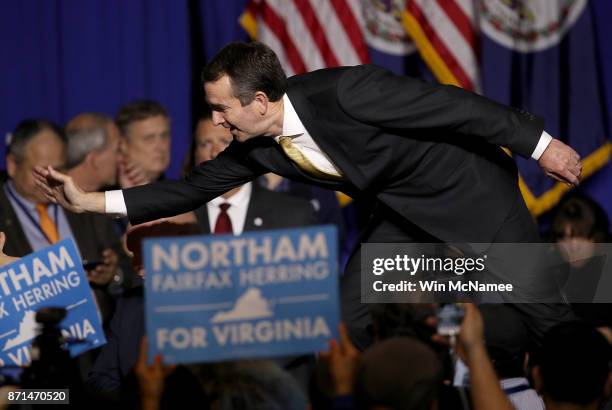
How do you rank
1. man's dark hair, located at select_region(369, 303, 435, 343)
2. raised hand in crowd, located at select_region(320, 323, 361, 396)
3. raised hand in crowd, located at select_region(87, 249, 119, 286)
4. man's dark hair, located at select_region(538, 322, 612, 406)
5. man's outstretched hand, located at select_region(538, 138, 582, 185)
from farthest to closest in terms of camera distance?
raised hand in crowd, located at select_region(87, 249, 119, 286) → man's outstretched hand, located at select_region(538, 138, 582, 185) → man's dark hair, located at select_region(369, 303, 435, 343) → raised hand in crowd, located at select_region(320, 323, 361, 396) → man's dark hair, located at select_region(538, 322, 612, 406)

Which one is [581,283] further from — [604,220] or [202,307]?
[202,307]

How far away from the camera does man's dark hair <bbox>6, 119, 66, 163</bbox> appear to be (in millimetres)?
4293

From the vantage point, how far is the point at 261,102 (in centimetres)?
289

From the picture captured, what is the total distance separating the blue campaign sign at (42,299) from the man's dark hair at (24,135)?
161cm

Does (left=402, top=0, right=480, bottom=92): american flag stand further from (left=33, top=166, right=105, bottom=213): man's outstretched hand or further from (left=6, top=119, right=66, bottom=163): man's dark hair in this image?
(left=33, top=166, right=105, bottom=213): man's outstretched hand

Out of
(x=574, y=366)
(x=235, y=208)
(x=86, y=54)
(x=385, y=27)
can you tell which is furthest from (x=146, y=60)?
(x=574, y=366)

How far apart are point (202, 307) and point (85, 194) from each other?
3.12 ft

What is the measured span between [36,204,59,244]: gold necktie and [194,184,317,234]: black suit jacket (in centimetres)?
56

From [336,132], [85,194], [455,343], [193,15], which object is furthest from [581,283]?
[193,15]

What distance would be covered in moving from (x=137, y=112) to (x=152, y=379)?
2.79 metres

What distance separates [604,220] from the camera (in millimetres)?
4246

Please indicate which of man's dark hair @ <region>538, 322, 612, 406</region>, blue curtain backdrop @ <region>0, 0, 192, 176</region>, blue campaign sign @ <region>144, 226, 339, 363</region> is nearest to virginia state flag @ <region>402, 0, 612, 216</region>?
blue curtain backdrop @ <region>0, 0, 192, 176</region>

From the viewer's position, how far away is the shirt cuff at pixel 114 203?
10.2 ft

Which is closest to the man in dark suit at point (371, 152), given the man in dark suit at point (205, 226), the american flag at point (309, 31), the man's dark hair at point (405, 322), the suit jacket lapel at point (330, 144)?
the suit jacket lapel at point (330, 144)
